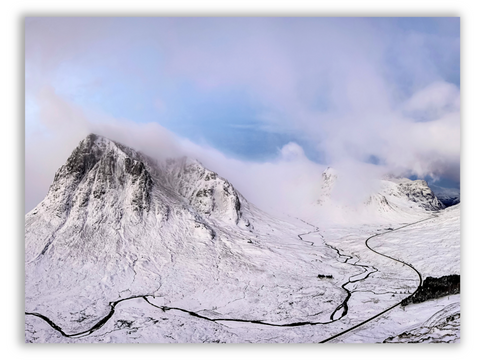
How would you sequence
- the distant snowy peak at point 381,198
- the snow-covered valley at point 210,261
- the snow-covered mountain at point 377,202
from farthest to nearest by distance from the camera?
the snow-covered mountain at point 377,202 → the distant snowy peak at point 381,198 → the snow-covered valley at point 210,261

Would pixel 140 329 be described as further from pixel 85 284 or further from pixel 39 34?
pixel 39 34

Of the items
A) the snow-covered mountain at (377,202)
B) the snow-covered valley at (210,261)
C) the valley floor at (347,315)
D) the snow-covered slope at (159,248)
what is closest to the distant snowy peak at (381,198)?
the snow-covered mountain at (377,202)

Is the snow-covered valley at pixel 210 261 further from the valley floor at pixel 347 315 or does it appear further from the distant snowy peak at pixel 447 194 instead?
the distant snowy peak at pixel 447 194

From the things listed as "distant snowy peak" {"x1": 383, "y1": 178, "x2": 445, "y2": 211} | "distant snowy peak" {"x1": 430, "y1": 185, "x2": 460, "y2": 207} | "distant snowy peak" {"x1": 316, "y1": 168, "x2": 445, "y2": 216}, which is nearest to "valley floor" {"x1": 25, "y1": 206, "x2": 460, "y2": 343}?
"distant snowy peak" {"x1": 430, "y1": 185, "x2": 460, "y2": 207}

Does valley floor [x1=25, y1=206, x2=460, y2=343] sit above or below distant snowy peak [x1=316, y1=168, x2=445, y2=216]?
below

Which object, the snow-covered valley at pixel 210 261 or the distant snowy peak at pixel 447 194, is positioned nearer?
the snow-covered valley at pixel 210 261

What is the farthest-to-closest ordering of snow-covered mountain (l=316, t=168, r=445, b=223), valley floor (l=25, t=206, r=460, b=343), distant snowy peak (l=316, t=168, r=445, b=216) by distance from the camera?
snow-covered mountain (l=316, t=168, r=445, b=223)
distant snowy peak (l=316, t=168, r=445, b=216)
valley floor (l=25, t=206, r=460, b=343)

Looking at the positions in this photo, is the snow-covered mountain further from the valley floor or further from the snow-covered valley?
the valley floor
